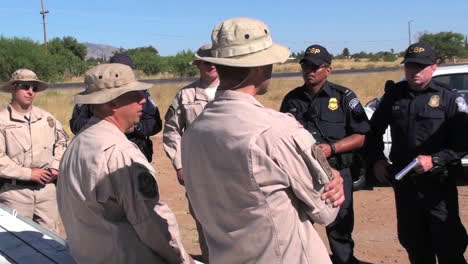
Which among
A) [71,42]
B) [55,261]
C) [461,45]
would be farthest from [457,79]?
[71,42]

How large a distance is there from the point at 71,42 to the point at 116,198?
69500 mm

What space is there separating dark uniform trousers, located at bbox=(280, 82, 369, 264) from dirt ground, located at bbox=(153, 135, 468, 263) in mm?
957

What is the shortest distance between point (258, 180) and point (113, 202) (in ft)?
2.47

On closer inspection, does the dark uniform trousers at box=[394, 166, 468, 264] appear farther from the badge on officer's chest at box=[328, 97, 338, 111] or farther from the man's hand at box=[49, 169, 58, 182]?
the man's hand at box=[49, 169, 58, 182]

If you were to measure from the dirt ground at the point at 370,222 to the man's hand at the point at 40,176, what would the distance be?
175 centimetres

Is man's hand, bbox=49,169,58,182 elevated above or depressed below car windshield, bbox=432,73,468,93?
below

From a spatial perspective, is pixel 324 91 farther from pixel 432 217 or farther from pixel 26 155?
pixel 26 155

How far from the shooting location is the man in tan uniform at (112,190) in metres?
2.15

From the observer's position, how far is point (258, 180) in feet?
5.67

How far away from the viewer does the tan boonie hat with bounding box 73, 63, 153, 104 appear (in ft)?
7.50

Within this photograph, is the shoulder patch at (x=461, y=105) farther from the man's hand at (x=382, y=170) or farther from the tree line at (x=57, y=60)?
the tree line at (x=57, y=60)

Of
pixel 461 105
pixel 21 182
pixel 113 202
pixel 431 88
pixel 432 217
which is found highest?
pixel 431 88

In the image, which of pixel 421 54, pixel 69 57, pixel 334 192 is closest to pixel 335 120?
pixel 421 54

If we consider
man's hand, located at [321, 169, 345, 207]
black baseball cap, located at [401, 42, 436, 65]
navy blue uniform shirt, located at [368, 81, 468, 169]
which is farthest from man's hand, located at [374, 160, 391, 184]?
man's hand, located at [321, 169, 345, 207]
